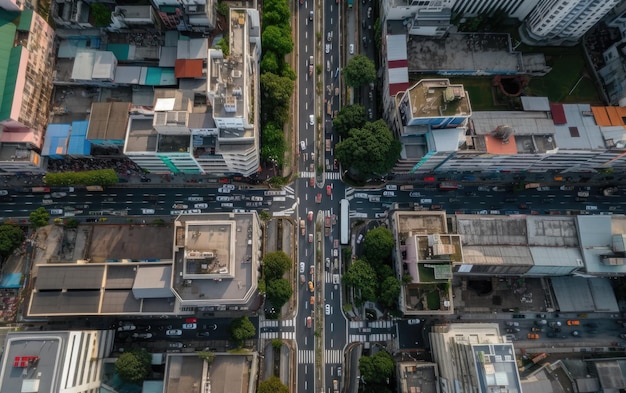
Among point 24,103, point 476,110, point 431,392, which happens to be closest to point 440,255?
point 431,392

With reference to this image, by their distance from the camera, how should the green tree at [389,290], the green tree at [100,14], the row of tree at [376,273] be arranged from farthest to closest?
the green tree at [100,14]
the row of tree at [376,273]
the green tree at [389,290]

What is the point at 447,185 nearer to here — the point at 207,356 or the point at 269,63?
the point at 269,63

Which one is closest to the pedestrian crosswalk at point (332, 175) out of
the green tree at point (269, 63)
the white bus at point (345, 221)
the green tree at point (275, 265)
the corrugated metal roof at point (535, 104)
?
the white bus at point (345, 221)

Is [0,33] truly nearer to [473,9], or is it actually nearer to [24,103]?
[24,103]

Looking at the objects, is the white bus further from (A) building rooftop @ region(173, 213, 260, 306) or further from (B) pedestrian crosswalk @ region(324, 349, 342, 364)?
(B) pedestrian crosswalk @ region(324, 349, 342, 364)

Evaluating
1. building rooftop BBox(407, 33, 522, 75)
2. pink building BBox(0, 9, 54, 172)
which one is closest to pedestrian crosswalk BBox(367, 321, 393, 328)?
building rooftop BBox(407, 33, 522, 75)

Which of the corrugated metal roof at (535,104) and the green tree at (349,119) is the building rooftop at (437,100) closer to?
the green tree at (349,119)
